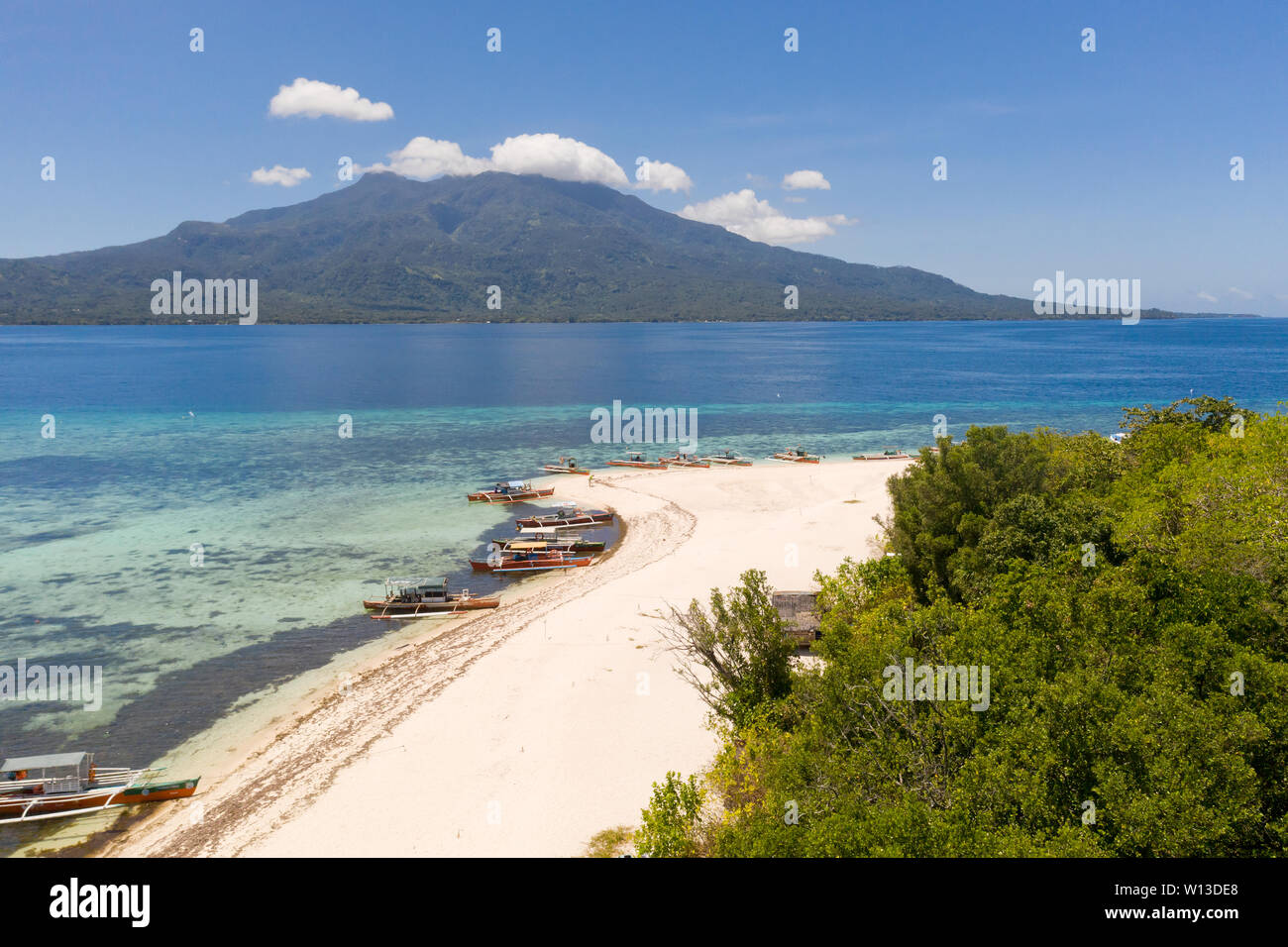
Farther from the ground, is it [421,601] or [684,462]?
[684,462]

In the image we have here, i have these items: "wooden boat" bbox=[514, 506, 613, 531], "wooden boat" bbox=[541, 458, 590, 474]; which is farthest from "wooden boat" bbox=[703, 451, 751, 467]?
"wooden boat" bbox=[514, 506, 613, 531]

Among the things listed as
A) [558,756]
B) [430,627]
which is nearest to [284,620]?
[430,627]

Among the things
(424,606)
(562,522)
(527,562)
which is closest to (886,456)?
(562,522)

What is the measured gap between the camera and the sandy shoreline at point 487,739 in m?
19.8

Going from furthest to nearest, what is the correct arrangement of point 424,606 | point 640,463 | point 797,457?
1. point 797,457
2. point 640,463
3. point 424,606

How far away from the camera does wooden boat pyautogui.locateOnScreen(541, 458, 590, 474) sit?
68.2 m

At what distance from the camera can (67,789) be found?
21.7m

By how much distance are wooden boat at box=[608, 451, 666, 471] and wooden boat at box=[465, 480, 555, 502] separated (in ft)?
40.8

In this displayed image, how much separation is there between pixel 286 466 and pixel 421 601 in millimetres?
40763

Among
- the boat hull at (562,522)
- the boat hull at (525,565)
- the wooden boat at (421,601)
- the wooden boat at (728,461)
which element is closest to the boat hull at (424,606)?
the wooden boat at (421,601)

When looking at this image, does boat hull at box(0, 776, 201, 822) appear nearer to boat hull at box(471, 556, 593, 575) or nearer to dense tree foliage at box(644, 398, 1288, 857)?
dense tree foliage at box(644, 398, 1288, 857)

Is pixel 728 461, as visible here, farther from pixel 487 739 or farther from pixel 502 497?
pixel 487 739

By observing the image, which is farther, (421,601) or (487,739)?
(421,601)

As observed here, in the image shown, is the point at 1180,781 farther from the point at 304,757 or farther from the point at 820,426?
the point at 820,426
